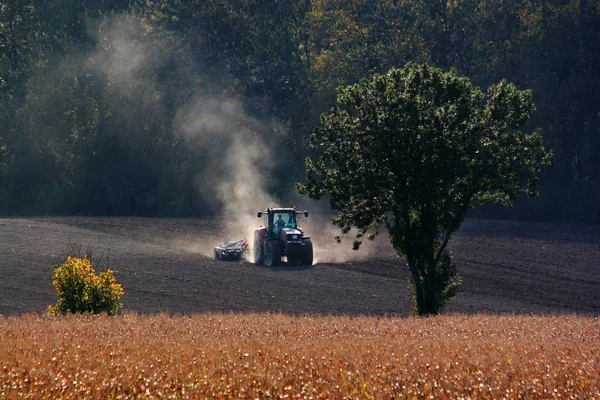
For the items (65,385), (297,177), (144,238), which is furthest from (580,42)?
(65,385)

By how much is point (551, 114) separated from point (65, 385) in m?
63.6

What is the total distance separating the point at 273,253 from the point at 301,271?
2.07m

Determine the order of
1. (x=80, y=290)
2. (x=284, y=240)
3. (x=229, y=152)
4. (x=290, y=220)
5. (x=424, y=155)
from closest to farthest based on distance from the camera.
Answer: (x=424, y=155)
(x=80, y=290)
(x=284, y=240)
(x=290, y=220)
(x=229, y=152)

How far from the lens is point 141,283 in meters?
35.4

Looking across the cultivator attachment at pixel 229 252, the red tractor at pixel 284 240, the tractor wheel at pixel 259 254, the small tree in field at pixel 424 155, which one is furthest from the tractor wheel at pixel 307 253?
the small tree in field at pixel 424 155

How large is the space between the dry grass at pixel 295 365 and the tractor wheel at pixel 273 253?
77.0 ft

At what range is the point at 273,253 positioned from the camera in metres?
40.7

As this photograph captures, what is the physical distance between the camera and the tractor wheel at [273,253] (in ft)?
134

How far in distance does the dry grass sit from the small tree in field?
23.7ft

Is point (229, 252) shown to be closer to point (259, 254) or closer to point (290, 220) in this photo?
point (259, 254)

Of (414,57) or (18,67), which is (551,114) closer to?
(414,57)

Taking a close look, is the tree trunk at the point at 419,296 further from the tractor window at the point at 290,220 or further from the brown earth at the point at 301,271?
the tractor window at the point at 290,220

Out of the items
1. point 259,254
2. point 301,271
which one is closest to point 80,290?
point 301,271

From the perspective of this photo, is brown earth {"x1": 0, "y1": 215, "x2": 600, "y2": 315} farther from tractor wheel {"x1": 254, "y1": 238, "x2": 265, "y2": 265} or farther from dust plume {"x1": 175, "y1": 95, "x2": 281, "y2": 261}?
dust plume {"x1": 175, "y1": 95, "x2": 281, "y2": 261}
